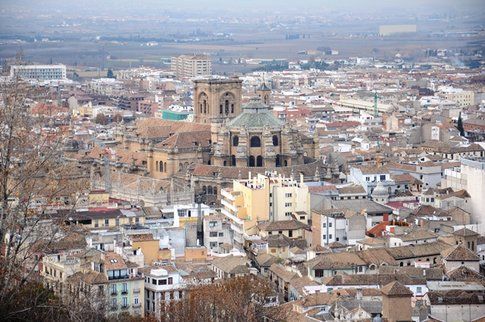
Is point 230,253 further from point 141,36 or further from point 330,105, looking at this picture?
point 141,36

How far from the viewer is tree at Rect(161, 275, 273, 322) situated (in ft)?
76.1

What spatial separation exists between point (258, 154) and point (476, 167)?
27.6 feet

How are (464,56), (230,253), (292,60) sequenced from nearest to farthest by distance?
(230,253) → (464,56) → (292,60)

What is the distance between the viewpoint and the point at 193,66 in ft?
373

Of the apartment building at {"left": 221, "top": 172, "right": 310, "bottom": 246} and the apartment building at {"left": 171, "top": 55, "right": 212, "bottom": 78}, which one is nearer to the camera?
the apartment building at {"left": 221, "top": 172, "right": 310, "bottom": 246}

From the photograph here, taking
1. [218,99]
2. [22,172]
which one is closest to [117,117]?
[218,99]

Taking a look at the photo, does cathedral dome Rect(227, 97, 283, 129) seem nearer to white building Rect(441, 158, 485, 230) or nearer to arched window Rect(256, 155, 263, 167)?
arched window Rect(256, 155, 263, 167)

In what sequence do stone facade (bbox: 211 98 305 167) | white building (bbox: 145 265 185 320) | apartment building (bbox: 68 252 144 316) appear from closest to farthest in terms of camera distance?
apartment building (bbox: 68 252 144 316) < white building (bbox: 145 265 185 320) < stone facade (bbox: 211 98 305 167)

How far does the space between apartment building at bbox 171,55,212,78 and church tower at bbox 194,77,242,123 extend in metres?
63.1

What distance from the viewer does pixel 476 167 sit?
119 ft

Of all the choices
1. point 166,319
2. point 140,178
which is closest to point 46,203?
point 166,319

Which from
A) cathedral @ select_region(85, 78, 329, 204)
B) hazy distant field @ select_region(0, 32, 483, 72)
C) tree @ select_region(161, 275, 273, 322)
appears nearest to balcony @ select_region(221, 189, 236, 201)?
cathedral @ select_region(85, 78, 329, 204)

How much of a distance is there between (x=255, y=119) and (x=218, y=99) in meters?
3.79

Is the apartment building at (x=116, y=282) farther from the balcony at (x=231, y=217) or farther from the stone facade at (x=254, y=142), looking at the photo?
the stone facade at (x=254, y=142)
